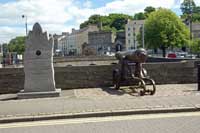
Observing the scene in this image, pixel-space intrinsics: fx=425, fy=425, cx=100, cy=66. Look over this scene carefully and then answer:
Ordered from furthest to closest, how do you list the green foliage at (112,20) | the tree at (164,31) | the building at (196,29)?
the green foliage at (112,20) → the building at (196,29) → the tree at (164,31)

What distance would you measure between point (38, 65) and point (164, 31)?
71850 millimetres

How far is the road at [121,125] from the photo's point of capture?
8312 millimetres

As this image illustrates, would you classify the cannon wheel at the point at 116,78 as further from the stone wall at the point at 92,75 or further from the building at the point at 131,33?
the building at the point at 131,33

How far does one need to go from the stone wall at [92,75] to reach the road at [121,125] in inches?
278

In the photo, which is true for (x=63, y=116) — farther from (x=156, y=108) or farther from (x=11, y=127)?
(x=156, y=108)

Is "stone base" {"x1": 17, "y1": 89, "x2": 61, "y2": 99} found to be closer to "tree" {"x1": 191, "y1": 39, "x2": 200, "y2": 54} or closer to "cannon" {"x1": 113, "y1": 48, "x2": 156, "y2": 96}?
"cannon" {"x1": 113, "y1": 48, "x2": 156, "y2": 96}

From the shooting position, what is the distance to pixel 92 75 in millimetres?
17062

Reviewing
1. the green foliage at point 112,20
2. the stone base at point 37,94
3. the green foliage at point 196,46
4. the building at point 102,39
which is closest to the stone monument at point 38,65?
the stone base at point 37,94

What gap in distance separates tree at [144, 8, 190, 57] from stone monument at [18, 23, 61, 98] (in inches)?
2765

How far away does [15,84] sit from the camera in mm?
16766

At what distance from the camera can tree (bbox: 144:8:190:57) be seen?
84500mm

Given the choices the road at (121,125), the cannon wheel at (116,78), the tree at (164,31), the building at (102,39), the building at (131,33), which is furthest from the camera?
the building at (102,39)

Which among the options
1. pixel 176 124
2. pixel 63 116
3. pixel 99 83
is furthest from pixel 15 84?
pixel 176 124

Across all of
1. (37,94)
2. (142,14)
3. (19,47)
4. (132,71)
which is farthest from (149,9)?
(37,94)
